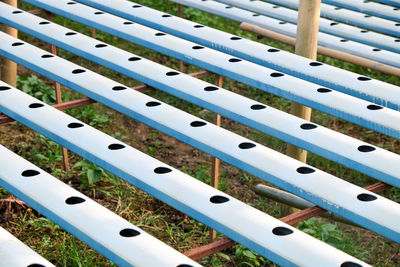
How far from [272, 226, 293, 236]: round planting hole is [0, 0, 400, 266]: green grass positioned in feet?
4.74

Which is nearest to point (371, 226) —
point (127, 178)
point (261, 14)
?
point (127, 178)

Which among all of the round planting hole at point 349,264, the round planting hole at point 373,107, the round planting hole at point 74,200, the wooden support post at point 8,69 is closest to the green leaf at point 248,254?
the round planting hole at point 373,107

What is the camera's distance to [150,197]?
187 inches

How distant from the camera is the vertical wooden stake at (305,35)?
409 cm

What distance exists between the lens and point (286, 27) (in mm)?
5180

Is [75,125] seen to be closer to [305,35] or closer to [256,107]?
[256,107]

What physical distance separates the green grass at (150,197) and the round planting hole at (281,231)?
4.74ft

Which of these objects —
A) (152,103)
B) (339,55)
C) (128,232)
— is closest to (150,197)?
(152,103)

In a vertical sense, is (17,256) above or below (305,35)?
below

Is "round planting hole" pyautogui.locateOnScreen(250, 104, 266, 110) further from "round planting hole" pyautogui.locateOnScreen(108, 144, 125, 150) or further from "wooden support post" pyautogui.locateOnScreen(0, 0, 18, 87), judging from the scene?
"wooden support post" pyautogui.locateOnScreen(0, 0, 18, 87)

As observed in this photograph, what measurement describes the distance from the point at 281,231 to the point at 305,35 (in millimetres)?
1854

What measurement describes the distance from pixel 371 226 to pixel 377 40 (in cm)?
259

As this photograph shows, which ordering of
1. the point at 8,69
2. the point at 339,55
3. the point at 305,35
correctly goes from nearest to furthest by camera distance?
the point at 305,35 < the point at 339,55 < the point at 8,69

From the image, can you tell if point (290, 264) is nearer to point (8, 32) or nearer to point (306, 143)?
point (306, 143)
